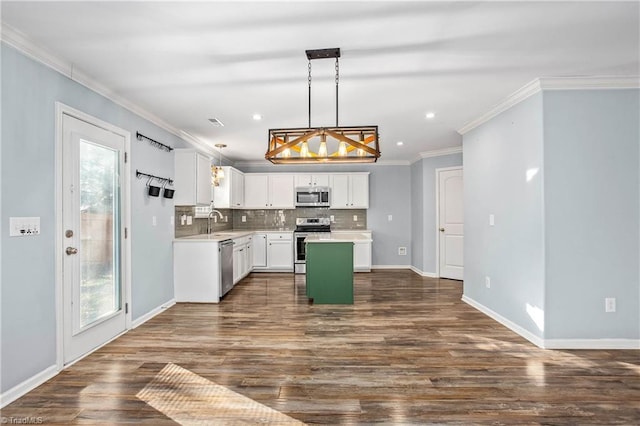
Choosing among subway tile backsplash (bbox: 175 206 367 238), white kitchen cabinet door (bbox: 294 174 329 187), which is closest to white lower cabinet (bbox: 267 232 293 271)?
subway tile backsplash (bbox: 175 206 367 238)

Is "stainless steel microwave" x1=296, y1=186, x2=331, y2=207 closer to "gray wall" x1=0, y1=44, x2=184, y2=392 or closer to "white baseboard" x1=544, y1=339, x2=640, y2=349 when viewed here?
"gray wall" x1=0, y1=44, x2=184, y2=392

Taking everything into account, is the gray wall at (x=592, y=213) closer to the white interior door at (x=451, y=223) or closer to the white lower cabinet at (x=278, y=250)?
the white interior door at (x=451, y=223)

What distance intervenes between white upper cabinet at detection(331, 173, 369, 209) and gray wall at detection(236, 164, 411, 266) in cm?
29

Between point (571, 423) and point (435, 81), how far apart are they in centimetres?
272

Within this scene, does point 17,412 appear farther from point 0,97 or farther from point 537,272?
point 537,272

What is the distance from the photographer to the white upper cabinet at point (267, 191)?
6949 mm

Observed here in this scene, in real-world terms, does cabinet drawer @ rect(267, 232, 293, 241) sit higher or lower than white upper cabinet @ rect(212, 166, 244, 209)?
lower

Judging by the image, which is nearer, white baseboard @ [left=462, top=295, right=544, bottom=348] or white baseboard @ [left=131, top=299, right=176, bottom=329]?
white baseboard @ [left=462, top=295, right=544, bottom=348]

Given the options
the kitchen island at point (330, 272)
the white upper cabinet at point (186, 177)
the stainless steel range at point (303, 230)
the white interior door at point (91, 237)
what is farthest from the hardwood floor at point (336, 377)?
the stainless steel range at point (303, 230)

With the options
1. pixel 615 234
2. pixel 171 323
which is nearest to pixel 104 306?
pixel 171 323


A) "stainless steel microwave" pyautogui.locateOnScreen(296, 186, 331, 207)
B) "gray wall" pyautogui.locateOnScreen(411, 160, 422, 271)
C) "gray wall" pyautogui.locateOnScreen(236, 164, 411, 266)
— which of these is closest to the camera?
"gray wall" pyautogui.locateOnScreen(411, 160, 422, 271)

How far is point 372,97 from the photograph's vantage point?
337 centimetres

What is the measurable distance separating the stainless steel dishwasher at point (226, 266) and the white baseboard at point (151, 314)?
0.68 metres

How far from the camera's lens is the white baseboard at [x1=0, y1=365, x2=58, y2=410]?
209 cm
